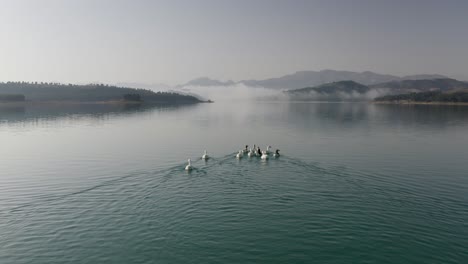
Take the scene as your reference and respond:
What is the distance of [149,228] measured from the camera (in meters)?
23.3

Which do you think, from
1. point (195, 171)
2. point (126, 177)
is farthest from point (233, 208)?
point (126, 177)

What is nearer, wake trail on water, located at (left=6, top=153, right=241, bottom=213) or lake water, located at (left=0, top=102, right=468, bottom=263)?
lake water, located at (left=0, top=102, right=468, bottom=263)

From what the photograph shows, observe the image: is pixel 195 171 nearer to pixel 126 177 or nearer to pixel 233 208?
pixel 126 177

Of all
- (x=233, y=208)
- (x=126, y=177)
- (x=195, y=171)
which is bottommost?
(x=233, y=208)

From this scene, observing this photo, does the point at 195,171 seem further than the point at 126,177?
Yes

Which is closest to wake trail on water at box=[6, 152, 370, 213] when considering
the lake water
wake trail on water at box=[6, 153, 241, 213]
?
wake trail on water at box=[6, 153, 241, 213]

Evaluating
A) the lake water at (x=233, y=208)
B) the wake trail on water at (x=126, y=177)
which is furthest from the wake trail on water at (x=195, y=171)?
the lake water at (x=233, y=208)

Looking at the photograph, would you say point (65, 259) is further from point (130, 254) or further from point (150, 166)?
point (150, 166)

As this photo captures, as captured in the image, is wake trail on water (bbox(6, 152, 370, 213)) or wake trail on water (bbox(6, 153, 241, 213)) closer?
wake trail on water (bbox(6, 153, 241, 213))

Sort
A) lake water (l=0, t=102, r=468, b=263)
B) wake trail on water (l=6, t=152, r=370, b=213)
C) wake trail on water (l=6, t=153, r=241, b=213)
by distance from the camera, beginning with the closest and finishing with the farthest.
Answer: lake water (l=0, t=102, r=468, b=263)
wake trail on water (l=6, t=153, r=241, b=213)
wake trail on water (l=6, t=152, r=370, b=213)

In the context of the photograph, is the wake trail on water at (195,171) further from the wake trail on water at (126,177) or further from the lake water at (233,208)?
the lake water at (233,208)

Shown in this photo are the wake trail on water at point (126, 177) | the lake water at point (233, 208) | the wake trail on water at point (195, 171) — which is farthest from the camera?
the wake trail on water at point (195, 171)

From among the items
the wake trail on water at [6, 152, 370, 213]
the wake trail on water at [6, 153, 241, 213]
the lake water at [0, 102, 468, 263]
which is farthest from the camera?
the wake trail on water at [6, 152, 370, 213]

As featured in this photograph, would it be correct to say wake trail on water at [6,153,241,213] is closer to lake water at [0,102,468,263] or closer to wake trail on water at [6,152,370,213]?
wake trail on water at [6,152,370,213]
